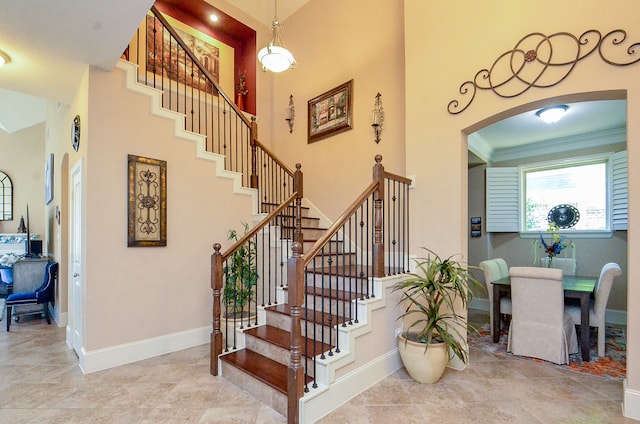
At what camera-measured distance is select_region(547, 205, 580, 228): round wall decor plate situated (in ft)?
17.6

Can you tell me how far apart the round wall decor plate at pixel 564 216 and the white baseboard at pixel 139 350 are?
574cm

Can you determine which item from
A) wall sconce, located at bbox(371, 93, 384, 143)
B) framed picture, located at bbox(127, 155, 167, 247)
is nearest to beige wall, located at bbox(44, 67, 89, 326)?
framed picture, located at bbox(127, 155, 167, 247)

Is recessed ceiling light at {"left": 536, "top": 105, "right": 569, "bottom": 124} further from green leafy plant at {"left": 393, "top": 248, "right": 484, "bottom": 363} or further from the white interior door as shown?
the white interior door

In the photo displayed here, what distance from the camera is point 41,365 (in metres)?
3.32

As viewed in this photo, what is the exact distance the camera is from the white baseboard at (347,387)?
2303 mm

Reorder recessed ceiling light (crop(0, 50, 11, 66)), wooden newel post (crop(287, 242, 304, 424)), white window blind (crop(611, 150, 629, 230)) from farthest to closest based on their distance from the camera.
A: white window blind (crop(611, 150, 629, 230))
recessed ceiling light (crop(0, 50, 11, 66))
wooden newel post (crop(287, 242, 304, 424))

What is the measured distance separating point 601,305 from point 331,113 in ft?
13.6

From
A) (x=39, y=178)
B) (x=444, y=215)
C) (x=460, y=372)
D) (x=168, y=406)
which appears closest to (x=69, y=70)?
(x=168, y=406)

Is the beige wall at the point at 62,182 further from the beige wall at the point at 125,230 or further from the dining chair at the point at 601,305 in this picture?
the dining chair at the point at 601,305

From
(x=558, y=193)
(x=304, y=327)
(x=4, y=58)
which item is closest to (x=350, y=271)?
(x=304, y=327)

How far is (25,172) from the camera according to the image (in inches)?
316

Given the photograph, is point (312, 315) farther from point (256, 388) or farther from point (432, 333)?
point (432, 333)

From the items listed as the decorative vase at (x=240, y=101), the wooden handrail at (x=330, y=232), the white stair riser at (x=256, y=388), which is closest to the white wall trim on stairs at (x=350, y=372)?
the white stair riser at (x=256, y=388)

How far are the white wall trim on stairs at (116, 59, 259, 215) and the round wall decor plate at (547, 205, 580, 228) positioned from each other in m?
4.98
